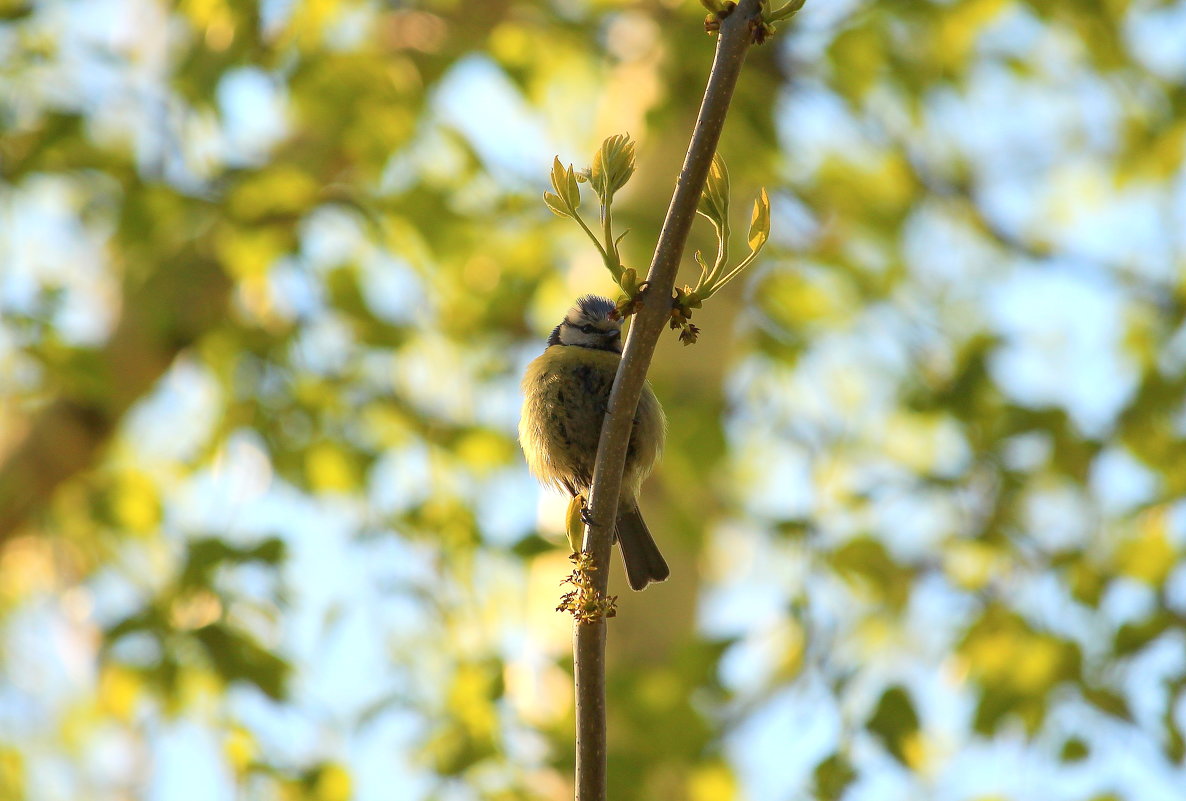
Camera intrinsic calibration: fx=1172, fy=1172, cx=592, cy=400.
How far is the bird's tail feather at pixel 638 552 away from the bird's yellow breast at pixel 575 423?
98mm

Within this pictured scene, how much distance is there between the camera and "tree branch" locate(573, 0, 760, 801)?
1517 millimetres

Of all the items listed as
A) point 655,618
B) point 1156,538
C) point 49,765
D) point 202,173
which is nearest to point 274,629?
point 655,618

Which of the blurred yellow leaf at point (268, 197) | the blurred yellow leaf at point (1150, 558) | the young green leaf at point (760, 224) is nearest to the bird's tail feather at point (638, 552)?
the young green leaf at point (760, 224)

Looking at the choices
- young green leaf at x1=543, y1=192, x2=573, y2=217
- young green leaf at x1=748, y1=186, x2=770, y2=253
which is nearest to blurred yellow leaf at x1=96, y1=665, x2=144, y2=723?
young green leaf at x1=543, y1=192, x2=573, y2=217

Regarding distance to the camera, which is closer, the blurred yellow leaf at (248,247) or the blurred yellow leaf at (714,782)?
the blurred yellow leaf at (714,782)

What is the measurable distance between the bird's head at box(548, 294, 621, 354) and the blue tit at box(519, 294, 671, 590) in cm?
15

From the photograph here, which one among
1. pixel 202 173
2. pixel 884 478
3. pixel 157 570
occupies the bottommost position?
pixel 884 478

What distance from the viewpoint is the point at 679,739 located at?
3.89 metres

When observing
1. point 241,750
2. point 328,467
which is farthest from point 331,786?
point 328,467

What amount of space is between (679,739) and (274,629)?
1.48m

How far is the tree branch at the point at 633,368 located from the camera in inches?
59.7

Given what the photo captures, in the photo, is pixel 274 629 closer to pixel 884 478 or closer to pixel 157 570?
pixel 157 570

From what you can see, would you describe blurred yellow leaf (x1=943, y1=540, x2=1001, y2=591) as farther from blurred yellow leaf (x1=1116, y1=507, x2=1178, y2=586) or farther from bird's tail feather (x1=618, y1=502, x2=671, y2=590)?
bird's tail feather (x1=618, y1=502, x2=671, y2=590)

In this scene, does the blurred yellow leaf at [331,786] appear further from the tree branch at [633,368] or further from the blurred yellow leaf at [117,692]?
the tree branch at [633,368]
